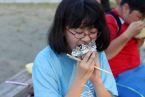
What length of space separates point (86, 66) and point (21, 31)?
17.5 ft

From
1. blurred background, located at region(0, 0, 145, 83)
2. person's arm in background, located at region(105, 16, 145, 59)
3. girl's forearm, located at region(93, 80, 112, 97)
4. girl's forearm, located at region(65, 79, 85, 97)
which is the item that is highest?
person's arm in background, located at region(105, 16, 145, 59)

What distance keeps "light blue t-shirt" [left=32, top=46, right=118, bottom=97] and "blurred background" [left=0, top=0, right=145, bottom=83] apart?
78.5 inches

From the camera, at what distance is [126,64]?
264 centimetres

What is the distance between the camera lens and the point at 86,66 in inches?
73.2

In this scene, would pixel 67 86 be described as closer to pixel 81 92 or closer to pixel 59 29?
pixel 81 92

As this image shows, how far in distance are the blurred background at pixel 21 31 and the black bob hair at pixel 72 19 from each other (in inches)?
81.1

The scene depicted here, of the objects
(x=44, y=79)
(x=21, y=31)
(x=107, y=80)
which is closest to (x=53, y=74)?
(x=44, y=79)

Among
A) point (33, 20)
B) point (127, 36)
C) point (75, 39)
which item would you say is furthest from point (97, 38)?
point (33, 20)

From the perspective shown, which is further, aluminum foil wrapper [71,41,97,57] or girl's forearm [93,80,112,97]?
girl's forearm [93,80,112,97]

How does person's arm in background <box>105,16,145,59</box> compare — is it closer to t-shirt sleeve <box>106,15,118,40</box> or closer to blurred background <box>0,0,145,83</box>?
t-shirt sleeve <box>106,15,118,40</box>

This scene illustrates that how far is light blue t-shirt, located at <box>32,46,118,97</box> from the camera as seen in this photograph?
198cm

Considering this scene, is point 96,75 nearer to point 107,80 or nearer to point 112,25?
point 107,80

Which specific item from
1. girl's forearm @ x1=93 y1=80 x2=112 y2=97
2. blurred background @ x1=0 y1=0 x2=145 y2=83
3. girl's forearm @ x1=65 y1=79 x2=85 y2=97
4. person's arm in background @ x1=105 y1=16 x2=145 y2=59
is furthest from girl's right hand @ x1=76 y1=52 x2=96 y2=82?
blurred background @ x1=0 y1=0 x2=145 y2=83

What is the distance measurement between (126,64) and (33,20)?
544cm
